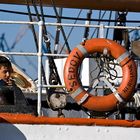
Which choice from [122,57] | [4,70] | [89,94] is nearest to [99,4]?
[122,57]

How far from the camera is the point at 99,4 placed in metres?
7.13

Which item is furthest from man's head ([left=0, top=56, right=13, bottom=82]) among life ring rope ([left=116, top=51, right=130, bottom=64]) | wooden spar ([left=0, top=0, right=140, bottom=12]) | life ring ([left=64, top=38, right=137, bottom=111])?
wooden spar ([left=0, top=0, right=140, bottom=12])

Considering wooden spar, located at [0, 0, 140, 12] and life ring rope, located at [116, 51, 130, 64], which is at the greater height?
wooden spar, located at [0, 0, 140, 12]

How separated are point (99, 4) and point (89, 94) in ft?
5.42

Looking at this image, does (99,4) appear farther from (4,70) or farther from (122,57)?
(4,70)

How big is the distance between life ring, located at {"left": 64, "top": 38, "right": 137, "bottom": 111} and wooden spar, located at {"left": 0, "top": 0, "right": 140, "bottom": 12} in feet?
3.99

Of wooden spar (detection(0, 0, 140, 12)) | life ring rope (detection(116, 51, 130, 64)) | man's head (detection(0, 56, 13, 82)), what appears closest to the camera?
man's head (detection(0, 56, 13, 82))

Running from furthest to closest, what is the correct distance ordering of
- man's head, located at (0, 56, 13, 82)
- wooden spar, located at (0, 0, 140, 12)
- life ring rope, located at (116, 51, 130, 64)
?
wooden spar, located at (0, 0, 140, 12)
life ring rope, located at (116, 51, 130, 64)
man's head, located at (0, 56, 13, 82)

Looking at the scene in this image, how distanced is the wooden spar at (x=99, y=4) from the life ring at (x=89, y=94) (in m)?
1.22

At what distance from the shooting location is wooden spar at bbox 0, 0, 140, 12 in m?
7.09

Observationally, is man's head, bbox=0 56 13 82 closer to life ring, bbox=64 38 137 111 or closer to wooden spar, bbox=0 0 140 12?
life ring, bbox=64 38 137 111

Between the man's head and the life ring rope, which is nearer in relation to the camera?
the man's head

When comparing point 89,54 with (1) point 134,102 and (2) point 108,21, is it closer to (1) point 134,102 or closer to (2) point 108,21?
(1) point 134,102

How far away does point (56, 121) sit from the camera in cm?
543
